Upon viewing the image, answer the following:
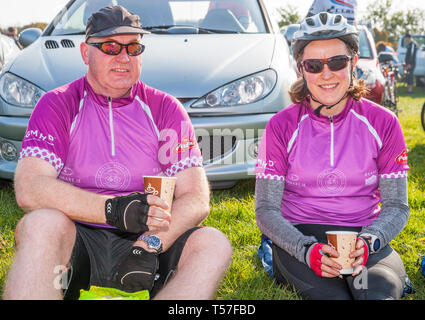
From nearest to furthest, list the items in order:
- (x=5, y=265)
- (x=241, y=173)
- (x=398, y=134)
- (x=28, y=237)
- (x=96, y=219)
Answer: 1. (x=28, y=237)
2. (x=96, y=219)
3. (x=398, y=134)
4. (x=5, y=265)
5. (x=241, y=173)

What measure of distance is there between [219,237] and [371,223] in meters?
0.87

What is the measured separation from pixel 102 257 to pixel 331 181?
123 cm

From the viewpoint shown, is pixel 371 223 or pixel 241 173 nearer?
pixel 371 223

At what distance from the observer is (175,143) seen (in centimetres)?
260

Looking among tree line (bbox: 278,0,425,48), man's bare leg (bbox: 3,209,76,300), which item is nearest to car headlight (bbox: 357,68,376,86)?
man's bare leg (bbox: 3,209,76,300)

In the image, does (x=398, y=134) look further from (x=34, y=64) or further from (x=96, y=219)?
(x=34, y=64)

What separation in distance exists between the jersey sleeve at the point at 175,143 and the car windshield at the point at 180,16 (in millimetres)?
2273

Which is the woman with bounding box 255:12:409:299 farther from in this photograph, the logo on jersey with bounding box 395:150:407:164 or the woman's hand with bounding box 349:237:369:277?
the woman's hand with bounding box 349:237:369:277

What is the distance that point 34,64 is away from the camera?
13.5ft

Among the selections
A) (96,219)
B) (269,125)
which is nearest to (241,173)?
(269,125)

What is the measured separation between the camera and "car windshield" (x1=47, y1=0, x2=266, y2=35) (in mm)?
4801

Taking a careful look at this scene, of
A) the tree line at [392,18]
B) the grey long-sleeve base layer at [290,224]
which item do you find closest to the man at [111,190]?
the grey long-sleeve base layer at [290,224]

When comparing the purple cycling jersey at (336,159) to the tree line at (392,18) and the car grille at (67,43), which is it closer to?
the car grille at (67,43)

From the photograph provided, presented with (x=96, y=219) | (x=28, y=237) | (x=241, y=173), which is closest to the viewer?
(x=28, y=237)
